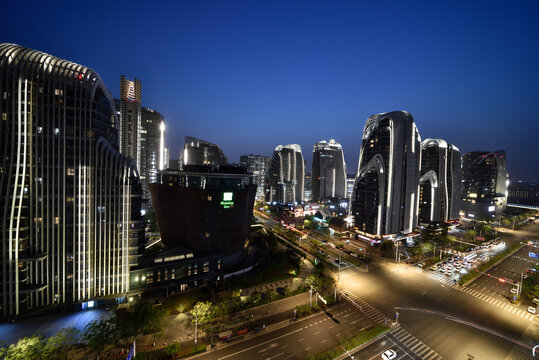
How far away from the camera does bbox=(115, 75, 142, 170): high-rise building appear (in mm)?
107812

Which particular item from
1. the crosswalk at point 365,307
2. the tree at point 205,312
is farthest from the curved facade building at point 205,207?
the crosswalk at point 365,307

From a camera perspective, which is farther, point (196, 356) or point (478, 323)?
point (478, 323)

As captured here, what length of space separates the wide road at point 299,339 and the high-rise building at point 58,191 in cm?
3016

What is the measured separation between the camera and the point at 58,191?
44.2 meters

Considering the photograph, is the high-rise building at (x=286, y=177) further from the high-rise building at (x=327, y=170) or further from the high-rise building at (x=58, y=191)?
the high-rise building at (x=58, y=191)

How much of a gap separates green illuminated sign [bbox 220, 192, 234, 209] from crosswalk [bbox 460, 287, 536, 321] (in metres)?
66.5

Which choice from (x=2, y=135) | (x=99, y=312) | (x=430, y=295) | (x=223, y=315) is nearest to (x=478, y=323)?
(x=430, y=295)

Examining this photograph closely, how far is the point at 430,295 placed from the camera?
177 feet

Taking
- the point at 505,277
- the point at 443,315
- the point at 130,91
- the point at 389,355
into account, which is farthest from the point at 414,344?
the point at 130,91

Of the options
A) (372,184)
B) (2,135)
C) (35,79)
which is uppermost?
(35,79)

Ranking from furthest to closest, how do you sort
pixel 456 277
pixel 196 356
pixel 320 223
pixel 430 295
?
1. pixel 320 223
2. pixel 456 277
3. pixel 430 295
4. pixel 196 356

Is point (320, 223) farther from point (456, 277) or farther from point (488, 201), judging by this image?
point (488, 201)

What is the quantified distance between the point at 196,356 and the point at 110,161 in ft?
138

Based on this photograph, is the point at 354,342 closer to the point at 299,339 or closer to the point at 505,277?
the point at 299,339
